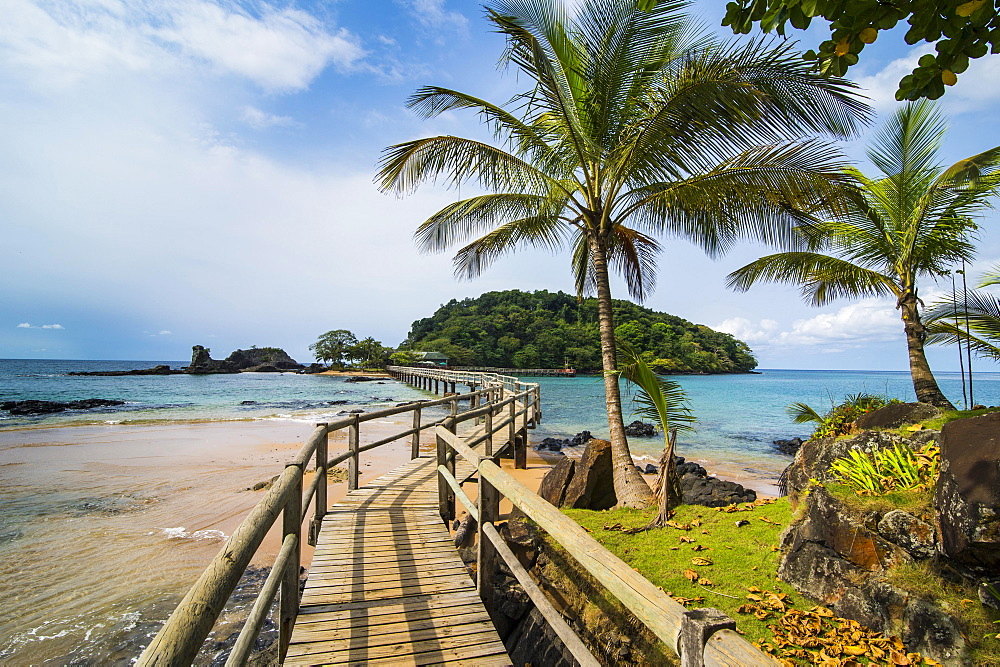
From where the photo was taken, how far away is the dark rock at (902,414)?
5.23 metres

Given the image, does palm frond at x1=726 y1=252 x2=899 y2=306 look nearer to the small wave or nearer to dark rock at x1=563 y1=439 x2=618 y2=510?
dark rock at x1=563 y1=439 x2=618 y2=510

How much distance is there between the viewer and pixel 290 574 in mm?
2789

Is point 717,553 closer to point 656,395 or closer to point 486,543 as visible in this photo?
point 656,395

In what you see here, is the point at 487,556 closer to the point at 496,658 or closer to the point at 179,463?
the point at 496,658

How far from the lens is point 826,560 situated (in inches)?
146

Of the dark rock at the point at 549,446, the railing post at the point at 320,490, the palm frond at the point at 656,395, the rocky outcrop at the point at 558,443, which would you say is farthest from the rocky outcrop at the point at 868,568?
the dark rock at the point at 549,446

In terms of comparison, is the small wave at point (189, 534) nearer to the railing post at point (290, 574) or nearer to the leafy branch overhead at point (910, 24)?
the railing post at point (290, 574)

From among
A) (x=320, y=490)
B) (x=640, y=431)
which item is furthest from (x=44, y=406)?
(x=640, y=431)

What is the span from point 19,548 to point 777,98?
456 inches

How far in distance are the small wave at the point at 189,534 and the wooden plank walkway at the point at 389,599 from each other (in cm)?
319

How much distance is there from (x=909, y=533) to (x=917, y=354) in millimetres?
6061

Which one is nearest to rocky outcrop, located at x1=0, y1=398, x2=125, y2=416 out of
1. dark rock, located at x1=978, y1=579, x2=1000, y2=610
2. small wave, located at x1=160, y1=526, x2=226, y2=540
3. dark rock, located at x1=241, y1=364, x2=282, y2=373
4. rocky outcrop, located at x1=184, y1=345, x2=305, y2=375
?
small wave, located at x1=160, y1=526, x2=226, y2=540

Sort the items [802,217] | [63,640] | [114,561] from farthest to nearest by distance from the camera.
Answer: [802,217]
[114,561]
[63,640]

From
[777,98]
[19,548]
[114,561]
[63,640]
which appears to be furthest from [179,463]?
[777,98]
